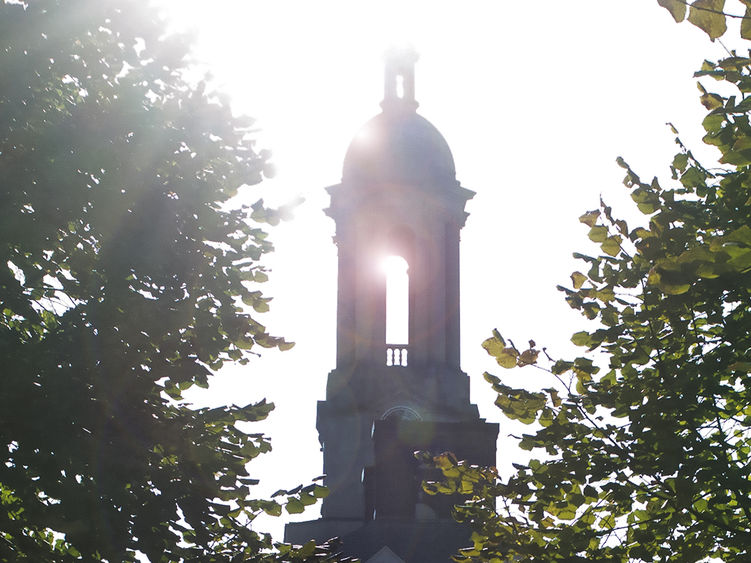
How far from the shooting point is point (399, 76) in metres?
40.8

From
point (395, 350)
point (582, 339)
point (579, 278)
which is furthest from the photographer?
point (395, 350)

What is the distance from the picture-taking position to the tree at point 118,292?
10469 mm

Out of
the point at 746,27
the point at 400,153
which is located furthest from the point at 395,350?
the point at 746,27

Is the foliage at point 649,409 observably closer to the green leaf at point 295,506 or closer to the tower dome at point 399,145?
the green leaf at point 295,506

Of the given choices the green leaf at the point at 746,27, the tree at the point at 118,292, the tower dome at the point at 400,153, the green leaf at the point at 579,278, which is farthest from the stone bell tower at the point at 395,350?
the green leaf at the point at 746,27

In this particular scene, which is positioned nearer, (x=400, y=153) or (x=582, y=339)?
(x=582, y=339)

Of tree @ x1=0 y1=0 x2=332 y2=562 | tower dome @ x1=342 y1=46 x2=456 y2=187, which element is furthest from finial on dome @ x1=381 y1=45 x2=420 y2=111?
tree @ x1=0 y1=0 x2=332 y2=562

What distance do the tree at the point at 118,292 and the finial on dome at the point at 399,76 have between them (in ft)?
90.3

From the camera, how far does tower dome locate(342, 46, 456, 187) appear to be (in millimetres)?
39125

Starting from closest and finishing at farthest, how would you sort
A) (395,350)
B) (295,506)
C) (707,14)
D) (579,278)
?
(707,14) < (579,278) < (295,506) < (395,350)

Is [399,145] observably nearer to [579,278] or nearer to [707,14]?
[579,278]

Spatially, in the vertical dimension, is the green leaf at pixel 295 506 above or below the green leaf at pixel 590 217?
below

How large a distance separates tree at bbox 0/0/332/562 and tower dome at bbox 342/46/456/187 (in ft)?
86.1

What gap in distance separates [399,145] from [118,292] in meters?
28.4
